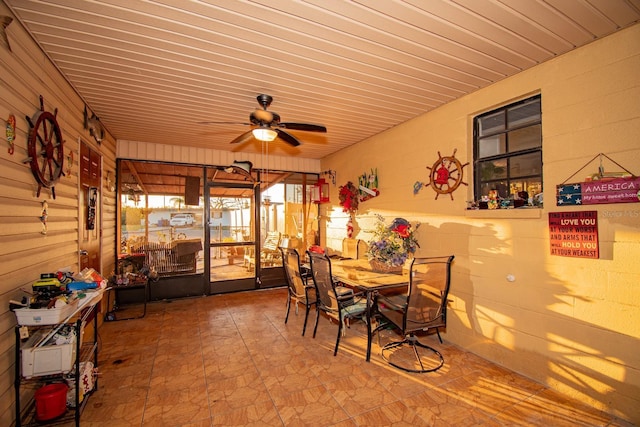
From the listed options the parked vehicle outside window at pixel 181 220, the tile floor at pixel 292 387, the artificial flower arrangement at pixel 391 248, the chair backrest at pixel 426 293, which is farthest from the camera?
the parked vehicle outside window at pixel 181 220

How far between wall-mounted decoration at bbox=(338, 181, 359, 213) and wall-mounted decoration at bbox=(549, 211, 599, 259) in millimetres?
3019

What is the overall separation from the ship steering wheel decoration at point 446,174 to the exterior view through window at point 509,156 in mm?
173

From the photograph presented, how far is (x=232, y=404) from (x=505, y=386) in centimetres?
227

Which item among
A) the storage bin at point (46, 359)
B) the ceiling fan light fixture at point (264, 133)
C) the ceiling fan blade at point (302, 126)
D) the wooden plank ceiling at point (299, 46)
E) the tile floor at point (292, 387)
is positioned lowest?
the tile floor at point (292, 387)

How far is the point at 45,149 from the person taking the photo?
2.34m

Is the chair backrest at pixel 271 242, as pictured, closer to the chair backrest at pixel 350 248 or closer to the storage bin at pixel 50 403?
the chair backrest at pixel 350 248

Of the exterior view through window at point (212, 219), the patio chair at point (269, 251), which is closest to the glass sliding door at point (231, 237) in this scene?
the exterior view through window at point (212, 219)

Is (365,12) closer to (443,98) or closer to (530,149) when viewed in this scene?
(443,98)

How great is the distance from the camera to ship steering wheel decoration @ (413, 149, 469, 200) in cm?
327

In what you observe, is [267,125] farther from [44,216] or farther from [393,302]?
[393,302]

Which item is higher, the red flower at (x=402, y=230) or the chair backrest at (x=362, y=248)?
the red flower at (x=402, y=230)

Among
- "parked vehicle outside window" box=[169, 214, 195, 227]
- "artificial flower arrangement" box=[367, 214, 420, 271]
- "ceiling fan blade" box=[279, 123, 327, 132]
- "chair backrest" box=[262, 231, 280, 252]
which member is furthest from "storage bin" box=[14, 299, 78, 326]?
"chair backrest" box=[262, 231, 280, 252]

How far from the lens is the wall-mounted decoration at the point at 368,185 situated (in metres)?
4.64

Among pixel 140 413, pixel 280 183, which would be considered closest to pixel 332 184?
pixel 280 183
